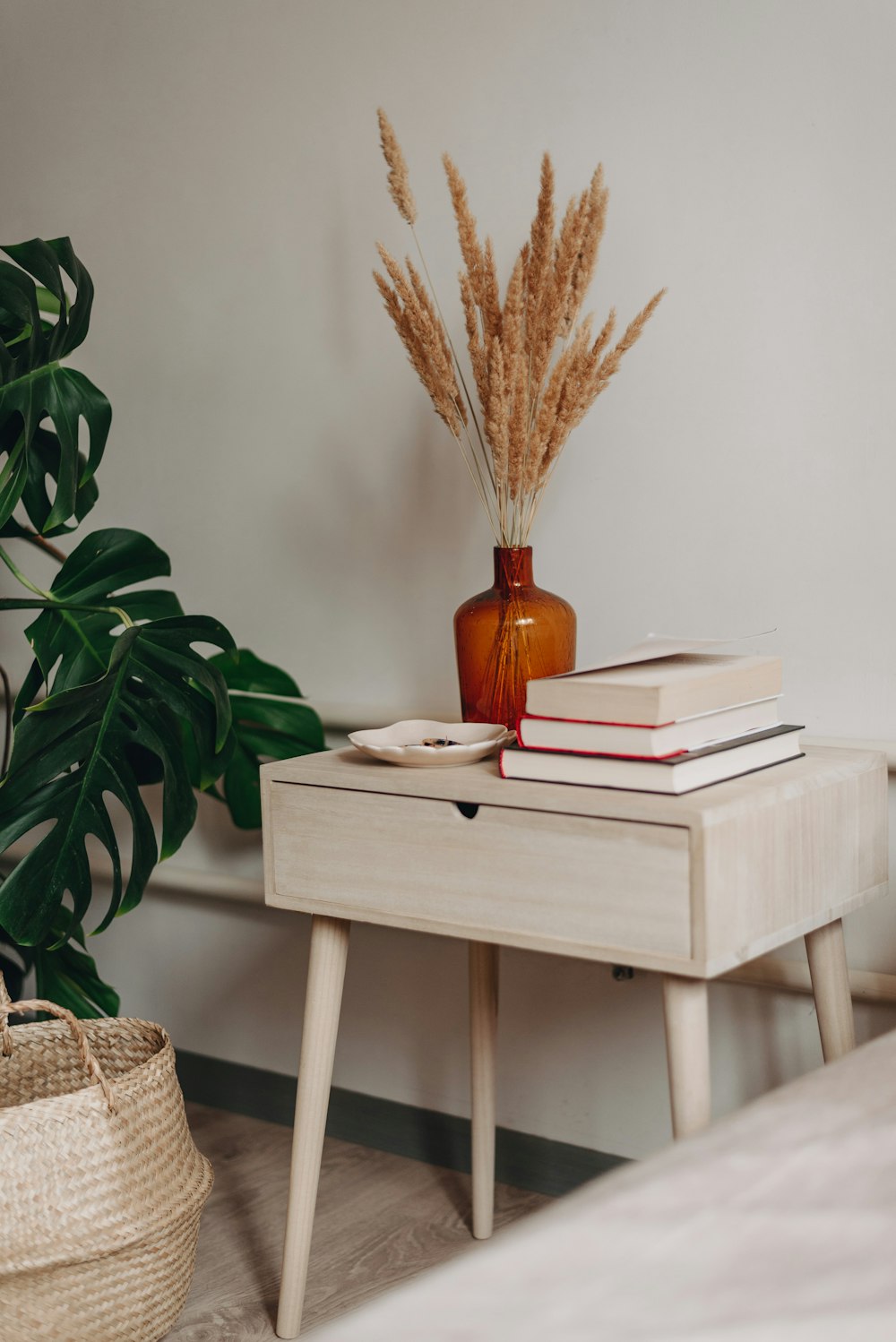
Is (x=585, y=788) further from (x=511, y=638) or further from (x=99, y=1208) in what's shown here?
(x=99, y=1208)

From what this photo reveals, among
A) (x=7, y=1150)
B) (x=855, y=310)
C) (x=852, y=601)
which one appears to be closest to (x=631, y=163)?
(x=855, y=310)

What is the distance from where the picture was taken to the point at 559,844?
1.20m

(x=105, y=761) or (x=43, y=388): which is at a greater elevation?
(x=43, y=388)

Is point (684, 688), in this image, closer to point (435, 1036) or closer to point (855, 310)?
point (855, 310)

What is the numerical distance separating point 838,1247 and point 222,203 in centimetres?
183

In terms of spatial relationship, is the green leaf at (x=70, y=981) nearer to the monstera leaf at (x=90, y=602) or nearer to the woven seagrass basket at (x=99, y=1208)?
the woven seagrass basket at (x=99, y=1208)

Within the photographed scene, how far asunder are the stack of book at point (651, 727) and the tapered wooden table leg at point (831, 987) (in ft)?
0.71

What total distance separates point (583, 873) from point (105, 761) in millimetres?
603

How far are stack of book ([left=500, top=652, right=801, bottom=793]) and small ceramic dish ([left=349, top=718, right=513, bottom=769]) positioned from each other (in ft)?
0.27

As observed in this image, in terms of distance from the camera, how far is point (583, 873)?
118 centimetres

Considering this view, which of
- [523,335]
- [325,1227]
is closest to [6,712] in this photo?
[325,1227]

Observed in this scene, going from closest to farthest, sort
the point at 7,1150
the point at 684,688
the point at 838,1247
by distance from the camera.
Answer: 1. the point at 838,1247
2. the point at 684,688
3. the point at 7,1150

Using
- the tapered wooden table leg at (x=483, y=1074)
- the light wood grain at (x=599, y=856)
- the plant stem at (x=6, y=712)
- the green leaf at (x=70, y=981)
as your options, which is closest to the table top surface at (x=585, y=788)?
the light wood grain at (x=599, y=856)

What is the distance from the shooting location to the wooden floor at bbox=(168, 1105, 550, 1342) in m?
1.57
